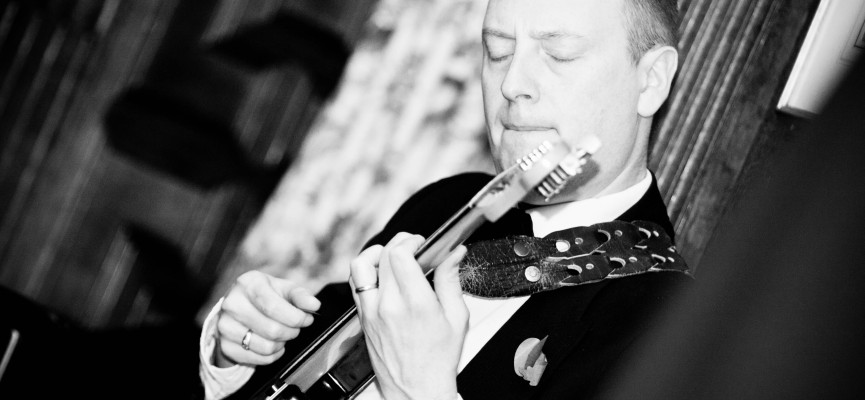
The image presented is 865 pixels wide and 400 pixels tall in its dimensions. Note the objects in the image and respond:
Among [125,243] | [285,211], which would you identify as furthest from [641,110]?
[125,243]

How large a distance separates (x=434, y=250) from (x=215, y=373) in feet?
1.28

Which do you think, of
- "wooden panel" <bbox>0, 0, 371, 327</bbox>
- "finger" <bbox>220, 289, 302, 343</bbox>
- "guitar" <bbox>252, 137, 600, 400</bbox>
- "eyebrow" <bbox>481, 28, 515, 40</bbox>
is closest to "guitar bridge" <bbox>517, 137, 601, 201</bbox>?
"guitar" <bbox>252, 137, 600, 400</bbox>

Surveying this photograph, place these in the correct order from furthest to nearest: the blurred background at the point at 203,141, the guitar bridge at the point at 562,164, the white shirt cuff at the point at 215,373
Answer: the blurred background at the point at 203,141 < the white shirt cuff at the point at 215,373 < the guitar bridge at the point at 562,164

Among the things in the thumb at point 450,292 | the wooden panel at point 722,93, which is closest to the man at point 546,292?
the thumb at point 450,292

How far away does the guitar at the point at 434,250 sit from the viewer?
540 millimetres

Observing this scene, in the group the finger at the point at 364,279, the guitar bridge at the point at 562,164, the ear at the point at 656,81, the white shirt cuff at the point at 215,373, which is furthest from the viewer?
the white shirt cuff at the point at 215,373

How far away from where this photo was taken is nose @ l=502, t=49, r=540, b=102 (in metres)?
0.72

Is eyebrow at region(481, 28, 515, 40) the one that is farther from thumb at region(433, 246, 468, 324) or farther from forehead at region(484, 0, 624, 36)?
thumb at region(433, 246, 468, 324)

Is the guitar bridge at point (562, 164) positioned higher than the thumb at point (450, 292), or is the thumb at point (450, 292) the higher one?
the guitar bridge at point (562, 164)

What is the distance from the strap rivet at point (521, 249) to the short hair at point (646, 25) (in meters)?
0.21

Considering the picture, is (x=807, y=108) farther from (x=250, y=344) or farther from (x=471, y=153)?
(x=250, y=344)

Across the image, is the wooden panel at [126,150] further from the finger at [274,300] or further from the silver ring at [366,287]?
the silver ring at [366,287]

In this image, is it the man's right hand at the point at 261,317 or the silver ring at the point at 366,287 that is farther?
the man's right hand at the point at 261,317

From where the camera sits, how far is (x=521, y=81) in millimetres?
721
